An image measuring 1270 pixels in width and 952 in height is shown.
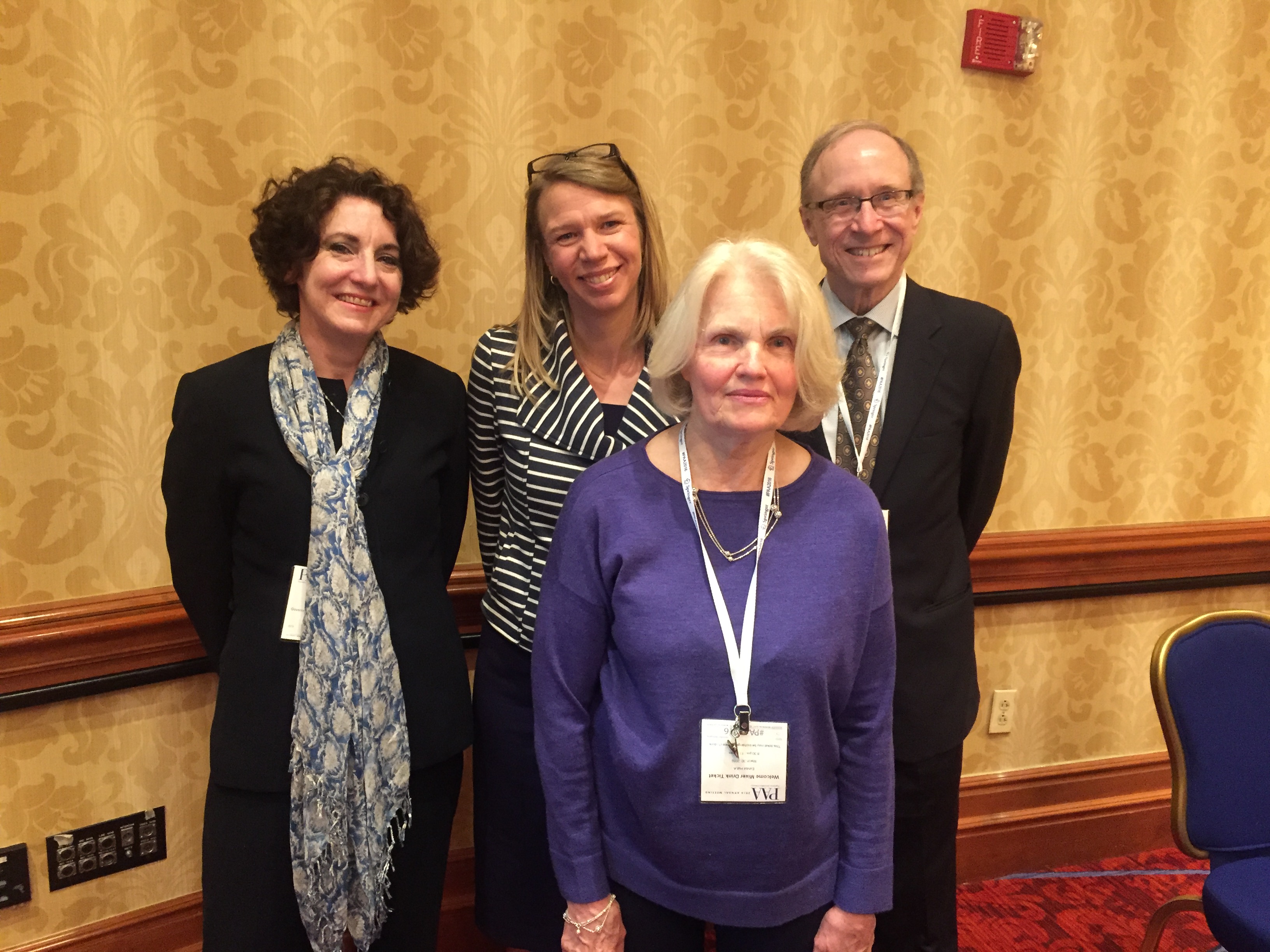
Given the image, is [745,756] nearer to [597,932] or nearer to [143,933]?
[597,932]

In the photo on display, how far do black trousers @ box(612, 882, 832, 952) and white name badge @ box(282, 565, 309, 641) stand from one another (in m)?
0.70

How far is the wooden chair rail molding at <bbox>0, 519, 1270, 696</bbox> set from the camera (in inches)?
77.7

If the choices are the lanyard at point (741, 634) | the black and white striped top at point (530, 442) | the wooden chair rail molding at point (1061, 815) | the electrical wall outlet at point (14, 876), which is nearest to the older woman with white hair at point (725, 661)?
→ the lanyard at point (741, 634)

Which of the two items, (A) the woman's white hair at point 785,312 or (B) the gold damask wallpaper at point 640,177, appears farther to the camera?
(B) the gold damask wallpaper at point 640,177

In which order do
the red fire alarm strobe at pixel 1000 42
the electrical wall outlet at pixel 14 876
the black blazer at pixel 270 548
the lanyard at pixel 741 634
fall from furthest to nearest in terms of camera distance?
the red fire alarm strobe at pixel 1000 42 → the electrical wall outlet at pixel 14 876 → the black blazer at pixel 270 548 → the lanyard at pixel 741 634

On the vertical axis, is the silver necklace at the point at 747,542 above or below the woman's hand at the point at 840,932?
above

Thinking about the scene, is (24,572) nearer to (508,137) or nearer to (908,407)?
(508,137)

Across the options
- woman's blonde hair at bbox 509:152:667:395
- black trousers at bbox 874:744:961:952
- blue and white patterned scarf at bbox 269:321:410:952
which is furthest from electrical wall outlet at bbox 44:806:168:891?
black trousers at bbox 874:744:961:952

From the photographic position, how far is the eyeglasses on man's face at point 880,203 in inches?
70.7

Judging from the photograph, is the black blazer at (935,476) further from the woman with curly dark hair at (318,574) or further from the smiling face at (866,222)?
the woman with curly dark hair at (318,574)

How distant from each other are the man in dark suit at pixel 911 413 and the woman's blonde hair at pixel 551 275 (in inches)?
12.7

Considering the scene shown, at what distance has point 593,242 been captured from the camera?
1801 millimetres

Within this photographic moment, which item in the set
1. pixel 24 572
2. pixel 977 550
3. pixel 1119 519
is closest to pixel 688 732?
pixel 24 572

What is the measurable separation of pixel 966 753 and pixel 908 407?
1624 millimetres
